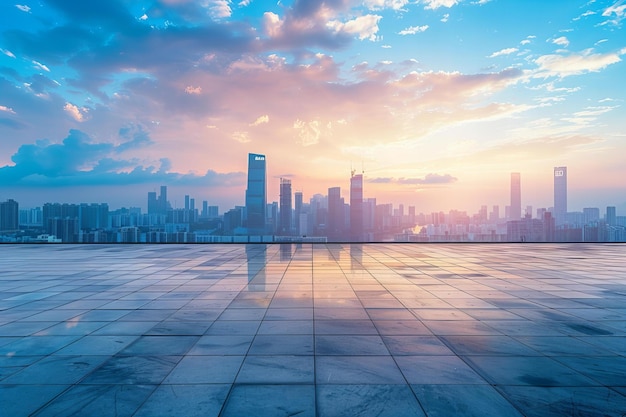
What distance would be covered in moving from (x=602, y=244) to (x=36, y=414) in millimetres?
34160

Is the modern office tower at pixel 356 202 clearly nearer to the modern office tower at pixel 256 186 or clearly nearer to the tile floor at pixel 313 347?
the modern office tower at pixel 256 186

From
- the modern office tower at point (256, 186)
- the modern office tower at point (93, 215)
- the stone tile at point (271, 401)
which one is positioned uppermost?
the modern office tower at point (256, 186)

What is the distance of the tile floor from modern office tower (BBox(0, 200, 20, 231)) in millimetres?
35706


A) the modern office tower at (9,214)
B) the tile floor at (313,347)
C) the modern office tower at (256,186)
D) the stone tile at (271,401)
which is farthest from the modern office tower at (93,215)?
the modern office tower at (256,186)

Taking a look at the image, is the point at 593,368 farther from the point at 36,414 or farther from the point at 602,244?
the point at 602,244

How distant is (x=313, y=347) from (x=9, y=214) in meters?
48.8

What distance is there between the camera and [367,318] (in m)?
7.37

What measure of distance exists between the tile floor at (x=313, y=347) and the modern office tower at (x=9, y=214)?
117 feet

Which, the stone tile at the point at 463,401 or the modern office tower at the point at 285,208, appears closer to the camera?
the stone tile at the point at 463,401

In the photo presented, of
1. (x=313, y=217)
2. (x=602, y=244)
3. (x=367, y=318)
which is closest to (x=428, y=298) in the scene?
(x=367, y=318)

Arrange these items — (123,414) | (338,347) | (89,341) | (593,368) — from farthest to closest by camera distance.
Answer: (89,341), (338,347), (593,368), (123,414)

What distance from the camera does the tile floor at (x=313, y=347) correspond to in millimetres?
4180

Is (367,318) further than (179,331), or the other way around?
(367,318)

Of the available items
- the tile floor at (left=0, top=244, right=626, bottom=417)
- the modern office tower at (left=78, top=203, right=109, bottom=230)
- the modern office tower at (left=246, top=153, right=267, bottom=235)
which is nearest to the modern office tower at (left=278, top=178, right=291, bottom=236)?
the modern office tower at (left=246, top=153, right=267, bottom=235)
